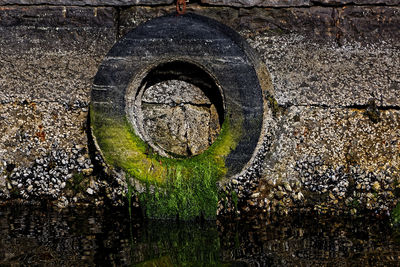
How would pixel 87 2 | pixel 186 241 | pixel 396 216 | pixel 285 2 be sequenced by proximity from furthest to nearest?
1. pixel 87 2
2. pixel 285 2
3. pixel 396 216
4. pixel 186 241

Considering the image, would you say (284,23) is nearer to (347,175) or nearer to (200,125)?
(200,125)

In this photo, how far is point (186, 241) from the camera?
2.78m

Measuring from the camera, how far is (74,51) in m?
3.52

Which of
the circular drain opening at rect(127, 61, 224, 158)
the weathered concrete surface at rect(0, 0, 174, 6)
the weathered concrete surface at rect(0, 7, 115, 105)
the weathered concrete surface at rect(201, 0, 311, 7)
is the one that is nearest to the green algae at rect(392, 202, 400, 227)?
the circular drain opening at rect(127, 61, 224, 158)

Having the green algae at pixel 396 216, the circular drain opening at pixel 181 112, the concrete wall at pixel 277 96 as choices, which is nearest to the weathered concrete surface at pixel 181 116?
the circular drain opening at pixel 181 112

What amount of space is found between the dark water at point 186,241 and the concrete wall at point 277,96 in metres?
0.23

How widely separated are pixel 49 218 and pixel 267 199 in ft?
4.90

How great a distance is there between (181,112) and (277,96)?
0.70m

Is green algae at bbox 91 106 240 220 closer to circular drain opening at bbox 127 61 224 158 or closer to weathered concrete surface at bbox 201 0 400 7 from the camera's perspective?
circular drain opening at bbox 127 61 224 158

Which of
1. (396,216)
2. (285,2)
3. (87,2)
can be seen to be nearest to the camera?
(396,216)

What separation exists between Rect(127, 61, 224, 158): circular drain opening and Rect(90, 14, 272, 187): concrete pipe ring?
5 centimetres

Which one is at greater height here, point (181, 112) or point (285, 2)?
point (285, 2)

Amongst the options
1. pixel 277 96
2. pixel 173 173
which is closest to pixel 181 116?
pixel 173 173

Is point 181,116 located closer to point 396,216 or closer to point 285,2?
point 285,2
